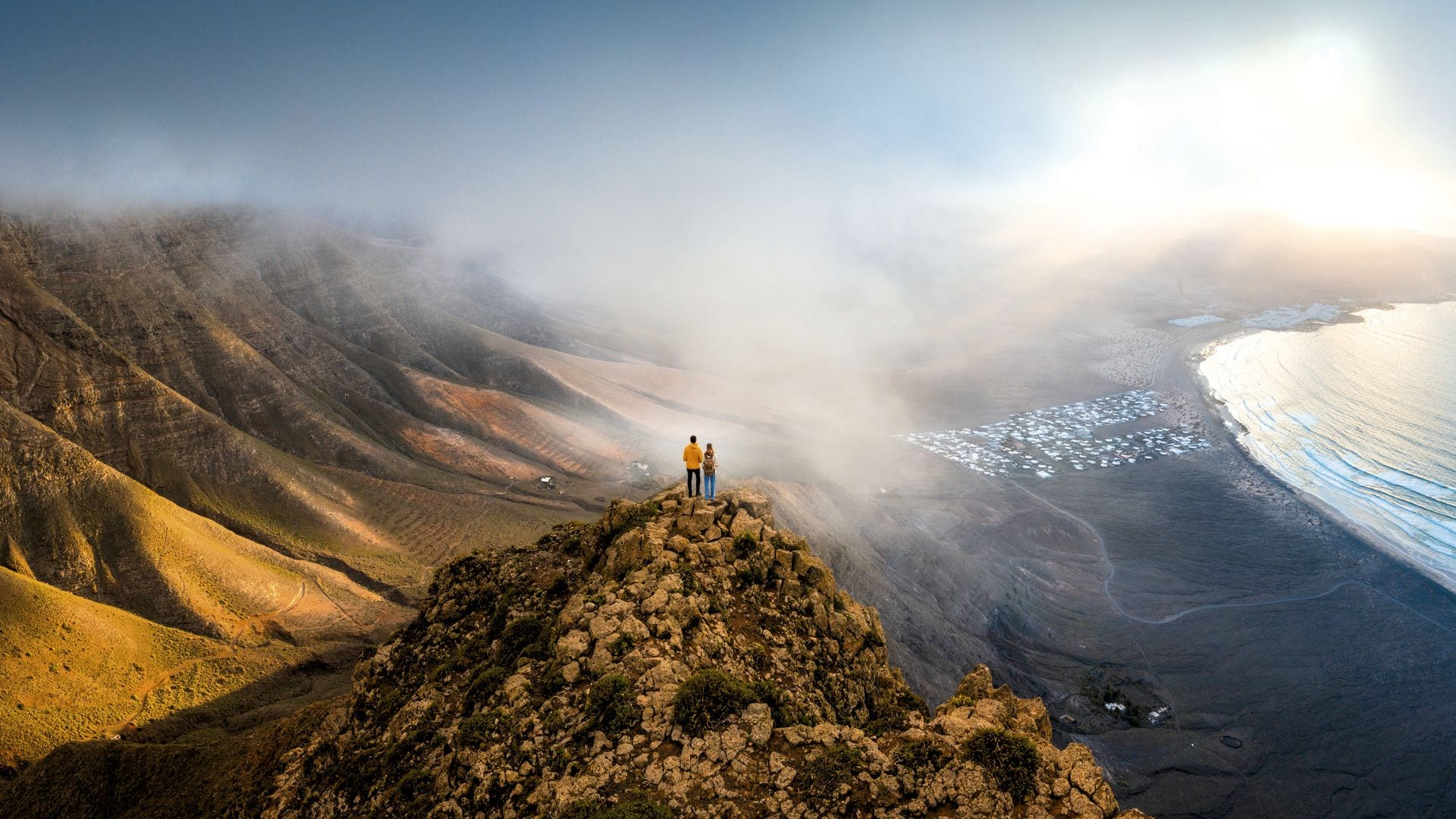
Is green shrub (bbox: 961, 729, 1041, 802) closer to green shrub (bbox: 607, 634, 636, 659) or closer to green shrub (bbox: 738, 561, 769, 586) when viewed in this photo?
green shrub (bbox: 607, 634, 636, 659)

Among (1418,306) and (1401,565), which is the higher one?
(1418,306)

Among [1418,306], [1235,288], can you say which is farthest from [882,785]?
[1418,306]

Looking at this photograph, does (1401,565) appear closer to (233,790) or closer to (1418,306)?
(233,790)

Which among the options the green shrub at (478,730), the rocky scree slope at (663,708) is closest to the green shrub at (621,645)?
the rocky scree slope at (663,708)

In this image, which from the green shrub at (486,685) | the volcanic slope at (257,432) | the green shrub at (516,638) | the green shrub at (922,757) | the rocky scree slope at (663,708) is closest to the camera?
the rocky scree slope at (663,708)

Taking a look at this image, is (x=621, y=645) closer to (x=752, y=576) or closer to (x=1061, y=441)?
(x=752, y=576)

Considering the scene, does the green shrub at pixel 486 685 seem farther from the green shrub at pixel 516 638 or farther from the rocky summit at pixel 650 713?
the green shrub at pixel 516 638

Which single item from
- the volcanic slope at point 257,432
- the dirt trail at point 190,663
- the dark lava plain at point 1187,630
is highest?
the volcanic slope at point 257,432
